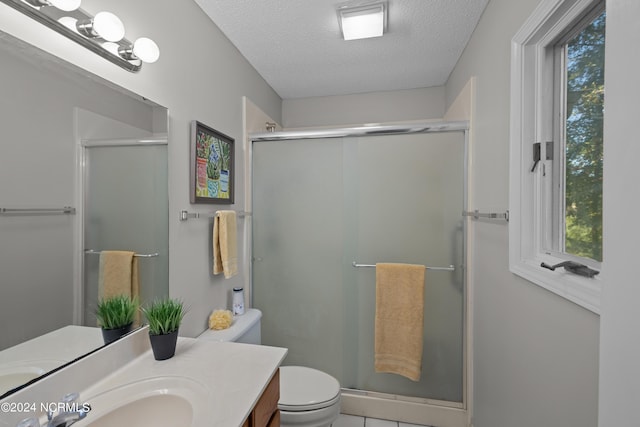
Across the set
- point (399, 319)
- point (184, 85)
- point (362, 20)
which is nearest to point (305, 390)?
point (399, 319)

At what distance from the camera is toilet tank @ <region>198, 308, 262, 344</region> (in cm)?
144

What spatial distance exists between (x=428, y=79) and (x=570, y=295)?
1968 millimetres

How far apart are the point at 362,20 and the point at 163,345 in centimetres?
177

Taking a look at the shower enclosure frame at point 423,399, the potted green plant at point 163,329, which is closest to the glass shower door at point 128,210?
the potted green plant at point 163,329

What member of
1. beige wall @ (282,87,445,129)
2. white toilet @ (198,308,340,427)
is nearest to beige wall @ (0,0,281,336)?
white toilet @ (198,308,340,427)

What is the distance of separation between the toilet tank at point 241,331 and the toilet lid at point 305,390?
10.8 inches

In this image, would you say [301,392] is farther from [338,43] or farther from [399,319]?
[338,43]

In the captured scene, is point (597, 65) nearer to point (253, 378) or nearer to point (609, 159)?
point (609, 159)

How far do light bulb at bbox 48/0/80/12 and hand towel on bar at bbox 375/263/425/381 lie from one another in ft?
5.72

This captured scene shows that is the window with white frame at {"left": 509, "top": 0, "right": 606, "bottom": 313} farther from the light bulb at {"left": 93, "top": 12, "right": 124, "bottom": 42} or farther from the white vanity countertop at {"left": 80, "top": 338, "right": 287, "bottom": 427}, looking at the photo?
the light bulb at {"left": 93, "top": 12, "right": 124, "bottom": 42}

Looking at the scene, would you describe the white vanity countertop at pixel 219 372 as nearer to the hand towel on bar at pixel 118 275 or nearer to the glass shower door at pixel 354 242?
the hand towel on bar at pixel 118 275

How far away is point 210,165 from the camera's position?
5.01 ft

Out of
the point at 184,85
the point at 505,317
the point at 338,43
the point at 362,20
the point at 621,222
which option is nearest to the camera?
the point at 621,222

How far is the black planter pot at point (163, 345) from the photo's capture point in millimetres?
981
